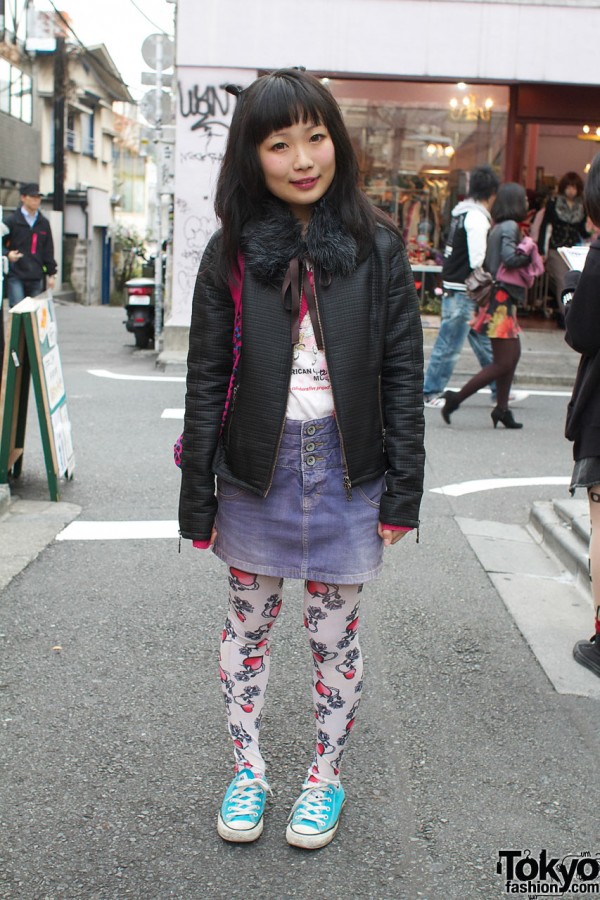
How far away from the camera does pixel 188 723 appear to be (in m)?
3.43

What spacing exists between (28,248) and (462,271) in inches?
250

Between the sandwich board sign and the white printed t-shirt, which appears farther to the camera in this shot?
the sandwich board sign

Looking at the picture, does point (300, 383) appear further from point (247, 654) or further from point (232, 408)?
point (247, 654)

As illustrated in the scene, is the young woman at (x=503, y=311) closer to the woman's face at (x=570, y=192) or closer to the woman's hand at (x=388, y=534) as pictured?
the woman's hand at (x=388, y=534)

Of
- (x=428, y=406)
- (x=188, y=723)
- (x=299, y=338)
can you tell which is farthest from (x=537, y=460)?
(x=299, y=338)

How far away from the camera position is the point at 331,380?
2.55m

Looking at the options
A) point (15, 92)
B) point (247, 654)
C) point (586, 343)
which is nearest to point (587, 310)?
point (586, 343)

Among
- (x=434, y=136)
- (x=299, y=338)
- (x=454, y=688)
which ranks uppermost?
(x=434, y=136)

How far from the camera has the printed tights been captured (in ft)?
8.98

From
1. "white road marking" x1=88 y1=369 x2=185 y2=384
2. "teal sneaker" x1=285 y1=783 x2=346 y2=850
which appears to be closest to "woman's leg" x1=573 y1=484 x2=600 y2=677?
"teal sneaker" x1=285 y1=783 x2=346 y2=850

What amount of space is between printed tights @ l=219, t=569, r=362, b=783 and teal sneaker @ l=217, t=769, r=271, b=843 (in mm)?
38

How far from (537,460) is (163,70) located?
7802 mm

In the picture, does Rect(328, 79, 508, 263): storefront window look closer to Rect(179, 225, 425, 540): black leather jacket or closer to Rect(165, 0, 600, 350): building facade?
Rect(165, 0, 600, 350): building facade

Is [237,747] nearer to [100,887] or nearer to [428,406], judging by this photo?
[100,887]
